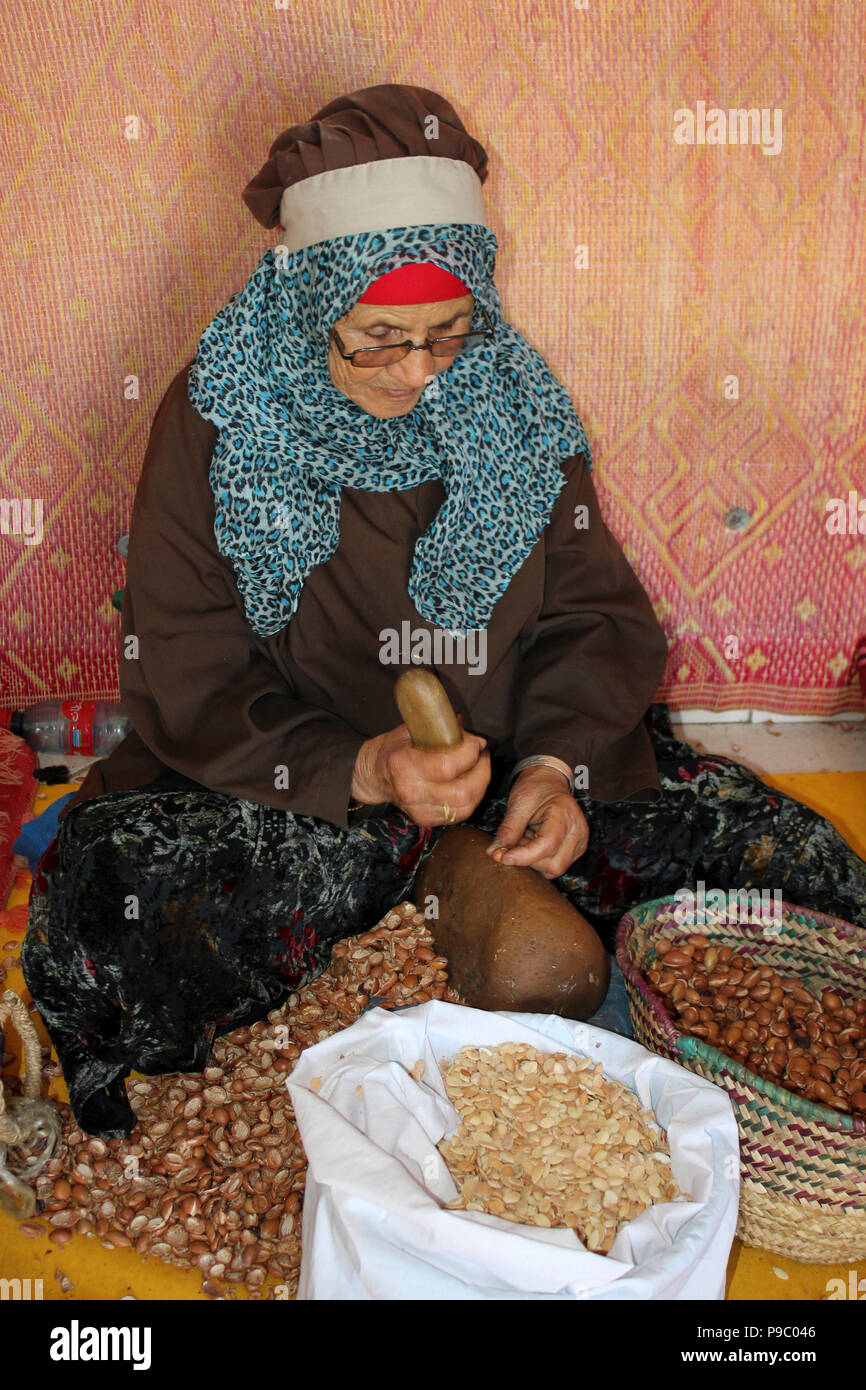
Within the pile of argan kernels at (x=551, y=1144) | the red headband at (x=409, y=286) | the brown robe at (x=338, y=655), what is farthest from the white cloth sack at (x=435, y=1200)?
the red headband at (x=409, y=286)

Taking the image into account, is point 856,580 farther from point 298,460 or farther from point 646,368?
point 298,460

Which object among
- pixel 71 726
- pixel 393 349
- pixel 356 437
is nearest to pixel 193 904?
pixel 356 437

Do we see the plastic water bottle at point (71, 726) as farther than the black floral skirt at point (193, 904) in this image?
Yes

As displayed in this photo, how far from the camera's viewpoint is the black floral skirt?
1.65 metres

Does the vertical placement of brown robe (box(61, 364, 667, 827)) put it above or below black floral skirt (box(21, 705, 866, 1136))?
above

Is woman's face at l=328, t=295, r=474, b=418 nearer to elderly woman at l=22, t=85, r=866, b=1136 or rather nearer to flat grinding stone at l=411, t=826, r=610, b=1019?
elderly woman at l=22, t=85, r=866, b=1136

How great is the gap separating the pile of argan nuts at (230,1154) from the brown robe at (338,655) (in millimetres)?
294

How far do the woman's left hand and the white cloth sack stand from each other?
0.95ft

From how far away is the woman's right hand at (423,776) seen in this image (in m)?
1.66

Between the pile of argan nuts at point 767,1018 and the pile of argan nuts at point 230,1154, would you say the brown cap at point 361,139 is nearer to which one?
the pile of argan nuts at point 230,1154

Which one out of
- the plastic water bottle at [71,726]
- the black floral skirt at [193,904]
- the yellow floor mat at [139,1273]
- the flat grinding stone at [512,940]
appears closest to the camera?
the yellow floor mat at [139,1273]

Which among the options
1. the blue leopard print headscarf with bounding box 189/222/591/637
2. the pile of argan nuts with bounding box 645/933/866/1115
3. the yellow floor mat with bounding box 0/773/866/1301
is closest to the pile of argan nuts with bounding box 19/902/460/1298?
the yellow floor mat with bounding box 0/773/866/1301

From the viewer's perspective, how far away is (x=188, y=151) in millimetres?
2285

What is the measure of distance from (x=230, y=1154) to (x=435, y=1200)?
1.34 feet
